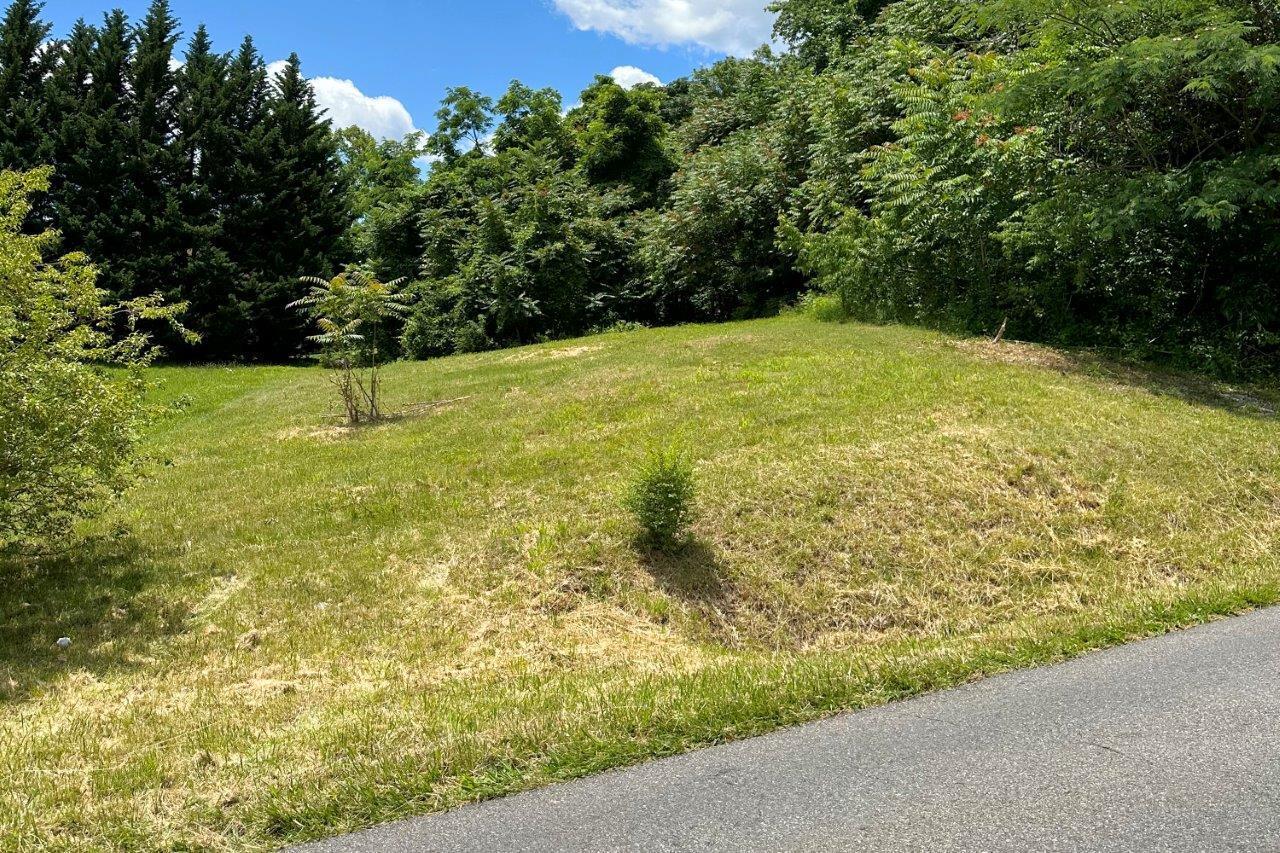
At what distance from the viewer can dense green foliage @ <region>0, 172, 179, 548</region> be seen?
19.3 ft

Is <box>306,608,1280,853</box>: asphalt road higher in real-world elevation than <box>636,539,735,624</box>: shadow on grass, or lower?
higher

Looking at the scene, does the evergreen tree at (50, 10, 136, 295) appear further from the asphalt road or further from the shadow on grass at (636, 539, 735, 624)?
the asphalt road

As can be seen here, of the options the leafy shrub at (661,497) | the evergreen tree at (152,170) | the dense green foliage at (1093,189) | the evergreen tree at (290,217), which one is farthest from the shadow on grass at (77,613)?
the evergreen tree at (290,217)

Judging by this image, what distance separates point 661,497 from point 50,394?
493 centimetres

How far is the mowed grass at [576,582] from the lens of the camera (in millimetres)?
3742

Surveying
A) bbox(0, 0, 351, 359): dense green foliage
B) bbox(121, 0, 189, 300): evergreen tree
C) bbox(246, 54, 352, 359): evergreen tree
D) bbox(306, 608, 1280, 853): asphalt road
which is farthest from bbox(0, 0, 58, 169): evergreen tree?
bbox(306, 608, 1280, 853): asphalt road

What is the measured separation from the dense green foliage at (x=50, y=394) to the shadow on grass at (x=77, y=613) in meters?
0.54

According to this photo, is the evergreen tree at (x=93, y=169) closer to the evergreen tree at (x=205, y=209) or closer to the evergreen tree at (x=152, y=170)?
the evergreen tree at (x=152, y=170)

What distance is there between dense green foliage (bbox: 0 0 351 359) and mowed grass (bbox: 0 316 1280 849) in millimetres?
19517

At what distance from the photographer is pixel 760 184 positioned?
2342cm

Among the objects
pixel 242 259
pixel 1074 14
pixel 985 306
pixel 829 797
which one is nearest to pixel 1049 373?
pixel 985 306

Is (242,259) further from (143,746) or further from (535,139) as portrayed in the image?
(143,746)

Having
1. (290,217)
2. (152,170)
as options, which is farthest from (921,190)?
(152,170)

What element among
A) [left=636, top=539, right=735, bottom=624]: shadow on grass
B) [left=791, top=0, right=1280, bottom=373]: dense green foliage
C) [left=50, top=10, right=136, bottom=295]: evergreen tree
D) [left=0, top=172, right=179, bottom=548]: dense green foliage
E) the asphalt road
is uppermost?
[left=50, top=10, right=136, bottom=295]: evergreen tree
